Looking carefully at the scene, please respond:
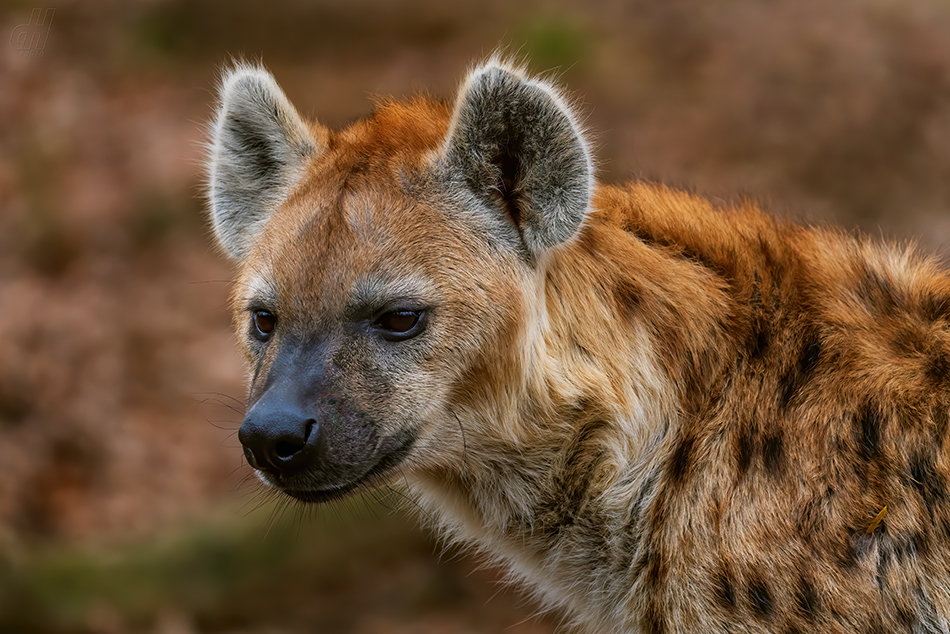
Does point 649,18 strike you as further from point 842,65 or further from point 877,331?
point 877,331

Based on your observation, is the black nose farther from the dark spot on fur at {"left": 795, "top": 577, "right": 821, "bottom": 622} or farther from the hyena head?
the dark spot on fur at {"left": 795, "top": 577, "right": 821, "bottom": 622}

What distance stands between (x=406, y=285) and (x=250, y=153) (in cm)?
93

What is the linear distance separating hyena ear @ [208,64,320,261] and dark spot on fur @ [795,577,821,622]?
6.33 ft

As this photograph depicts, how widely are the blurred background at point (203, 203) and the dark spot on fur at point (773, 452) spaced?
2467 millimetres

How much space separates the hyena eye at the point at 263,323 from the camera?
2740 mm

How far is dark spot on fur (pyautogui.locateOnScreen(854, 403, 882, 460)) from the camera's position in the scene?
2471 millimetres

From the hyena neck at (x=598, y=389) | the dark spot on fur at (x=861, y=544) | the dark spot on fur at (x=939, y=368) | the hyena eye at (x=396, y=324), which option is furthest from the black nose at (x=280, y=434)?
the dark spot on fur at (x=939, y=368)

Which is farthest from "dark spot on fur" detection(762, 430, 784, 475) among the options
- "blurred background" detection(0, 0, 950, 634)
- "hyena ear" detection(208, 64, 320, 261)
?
"blurred background" detection(0, 0, 950, 634)

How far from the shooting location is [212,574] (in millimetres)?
4898

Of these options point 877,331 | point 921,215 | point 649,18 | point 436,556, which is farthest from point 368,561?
point 649,18

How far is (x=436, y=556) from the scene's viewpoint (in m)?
5.43

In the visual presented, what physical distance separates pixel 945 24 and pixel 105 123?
652 centimetres

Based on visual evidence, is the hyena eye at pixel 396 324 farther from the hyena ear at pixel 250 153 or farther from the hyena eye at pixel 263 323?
the hyena ear at pixel 250 153

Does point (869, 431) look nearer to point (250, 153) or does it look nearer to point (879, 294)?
point (879, 294)
